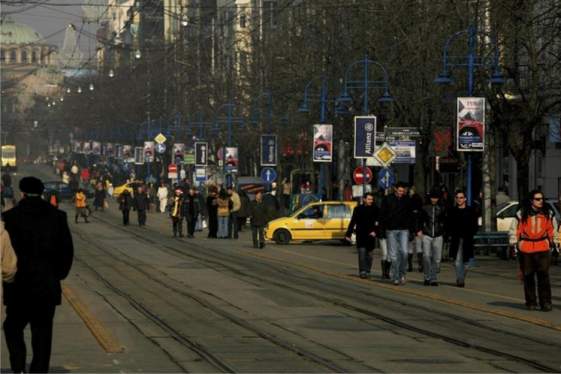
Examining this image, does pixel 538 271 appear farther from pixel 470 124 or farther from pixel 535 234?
pixel 470 124

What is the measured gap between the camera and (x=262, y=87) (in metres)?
74.6

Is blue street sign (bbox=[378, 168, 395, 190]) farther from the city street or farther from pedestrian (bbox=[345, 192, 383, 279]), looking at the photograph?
pedestrian (bbox=[345, 192, 383, 279])

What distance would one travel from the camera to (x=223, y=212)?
51688 millimetres

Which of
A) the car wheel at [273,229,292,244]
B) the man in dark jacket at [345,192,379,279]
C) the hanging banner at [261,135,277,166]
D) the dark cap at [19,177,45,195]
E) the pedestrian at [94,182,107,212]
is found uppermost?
the dark cap at [19,177,45,195]

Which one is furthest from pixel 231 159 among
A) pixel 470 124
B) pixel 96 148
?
pixel 96 148

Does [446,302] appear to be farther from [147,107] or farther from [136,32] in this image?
[136,32]

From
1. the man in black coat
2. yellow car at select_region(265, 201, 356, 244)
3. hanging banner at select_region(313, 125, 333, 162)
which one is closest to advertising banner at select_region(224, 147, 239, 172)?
hanging banner at select_region(313, 125, 333, 162)

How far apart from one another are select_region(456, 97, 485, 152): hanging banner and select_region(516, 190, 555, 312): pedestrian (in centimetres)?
1643

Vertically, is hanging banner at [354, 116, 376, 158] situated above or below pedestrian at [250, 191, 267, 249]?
above

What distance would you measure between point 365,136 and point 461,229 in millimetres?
21311

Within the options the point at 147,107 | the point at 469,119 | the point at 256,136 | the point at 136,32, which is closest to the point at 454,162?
the point at 469,119

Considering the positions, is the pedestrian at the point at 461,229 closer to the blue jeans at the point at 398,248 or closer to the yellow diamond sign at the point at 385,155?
the blue jeans at the point at 398,248

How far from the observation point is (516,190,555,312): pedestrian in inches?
872

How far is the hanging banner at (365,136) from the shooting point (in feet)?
157
